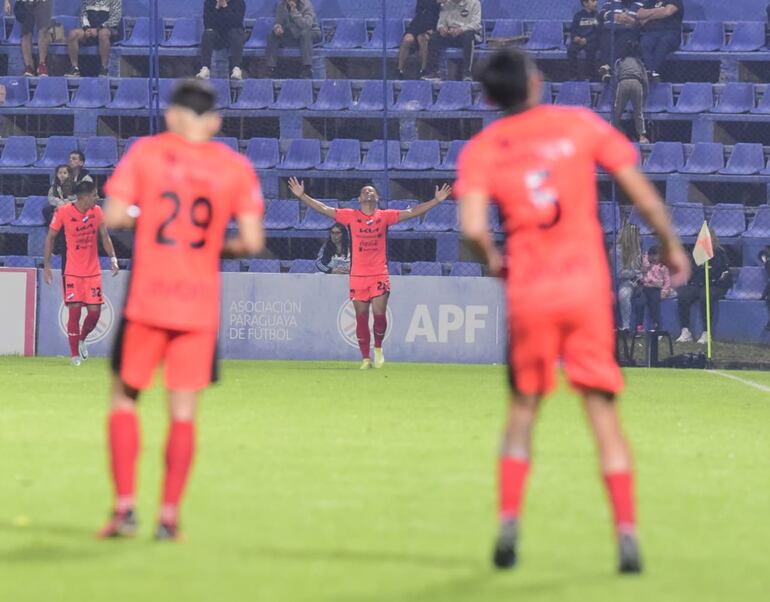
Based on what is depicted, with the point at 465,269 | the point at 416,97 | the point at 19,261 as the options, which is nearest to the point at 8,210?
the point at 19,261

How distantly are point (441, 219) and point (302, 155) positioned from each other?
104 inches

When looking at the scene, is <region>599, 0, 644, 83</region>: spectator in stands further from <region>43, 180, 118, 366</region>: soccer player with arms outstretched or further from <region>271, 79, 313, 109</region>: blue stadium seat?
<region>43, 180, 118, 366</region>: soccer player with arms outstretched

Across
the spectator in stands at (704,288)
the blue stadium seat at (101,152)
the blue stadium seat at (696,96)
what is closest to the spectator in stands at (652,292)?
the spectator in stands at (704,288)

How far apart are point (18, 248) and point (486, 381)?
1034 cm

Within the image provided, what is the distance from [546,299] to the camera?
19.3 feet

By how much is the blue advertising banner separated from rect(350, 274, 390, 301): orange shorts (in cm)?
233

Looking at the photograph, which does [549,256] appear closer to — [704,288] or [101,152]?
[704,288]

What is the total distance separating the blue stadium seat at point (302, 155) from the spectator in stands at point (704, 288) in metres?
6.53

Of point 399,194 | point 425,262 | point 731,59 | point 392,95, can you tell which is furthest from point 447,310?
point 731,59

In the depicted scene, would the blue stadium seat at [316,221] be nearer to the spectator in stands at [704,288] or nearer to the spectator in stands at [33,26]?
the spectator in stands at [704,288]

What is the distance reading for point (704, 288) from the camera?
23391mm

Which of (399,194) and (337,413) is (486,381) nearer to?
(337,413)

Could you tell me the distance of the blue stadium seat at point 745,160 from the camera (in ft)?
84.6

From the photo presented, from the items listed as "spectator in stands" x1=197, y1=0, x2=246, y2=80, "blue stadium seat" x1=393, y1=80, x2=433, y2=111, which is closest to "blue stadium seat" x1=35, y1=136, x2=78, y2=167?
"spectator in stands" x1=197, y1=0, x2=246, y2=80
